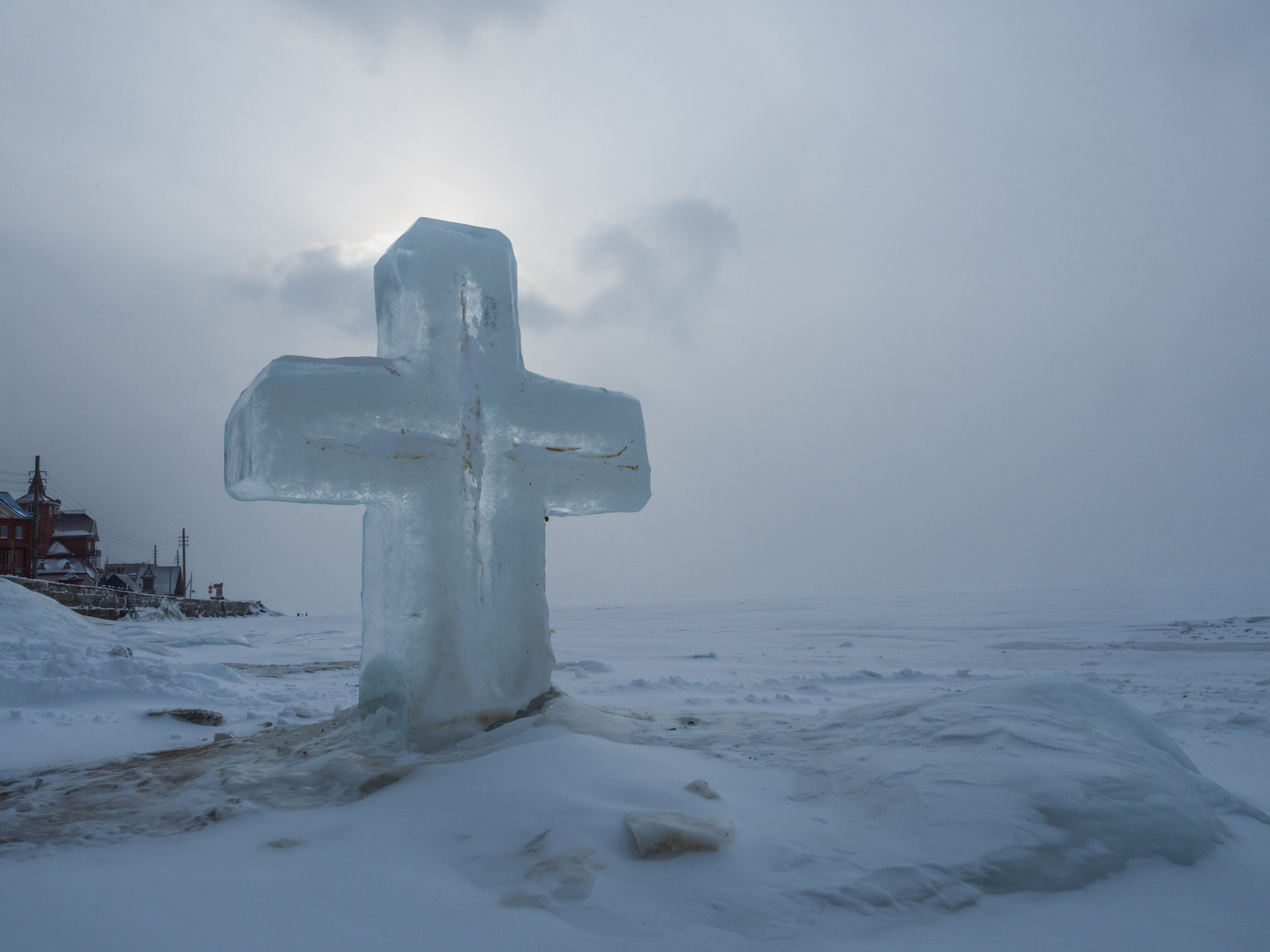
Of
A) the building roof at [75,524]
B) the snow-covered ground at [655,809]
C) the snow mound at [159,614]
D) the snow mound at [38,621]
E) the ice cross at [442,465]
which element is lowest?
the snow mound at [159,614]

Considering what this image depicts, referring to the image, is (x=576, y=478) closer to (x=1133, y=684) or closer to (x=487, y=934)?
(x=487, y=934)

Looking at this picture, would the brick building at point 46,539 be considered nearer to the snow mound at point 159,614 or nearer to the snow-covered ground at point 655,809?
the snow mound at point 159,614

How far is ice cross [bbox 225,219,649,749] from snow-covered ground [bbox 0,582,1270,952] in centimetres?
33

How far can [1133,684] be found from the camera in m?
5.09

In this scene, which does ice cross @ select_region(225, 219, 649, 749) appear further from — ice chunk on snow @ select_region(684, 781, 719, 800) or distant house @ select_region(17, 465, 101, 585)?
distant house @ select_region(17, 465, 101, 585)

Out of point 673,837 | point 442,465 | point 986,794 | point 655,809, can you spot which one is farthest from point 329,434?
point 986,794

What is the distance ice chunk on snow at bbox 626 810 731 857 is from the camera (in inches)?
68.6

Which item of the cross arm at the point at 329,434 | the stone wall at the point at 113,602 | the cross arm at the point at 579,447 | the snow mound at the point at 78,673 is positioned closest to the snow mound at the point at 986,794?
the cross arm at the point at 579,447

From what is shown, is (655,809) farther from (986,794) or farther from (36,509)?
(36,509)

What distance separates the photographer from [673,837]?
1743 mm

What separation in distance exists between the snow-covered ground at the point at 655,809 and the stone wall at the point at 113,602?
1017cm

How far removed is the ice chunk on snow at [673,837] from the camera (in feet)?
5.71

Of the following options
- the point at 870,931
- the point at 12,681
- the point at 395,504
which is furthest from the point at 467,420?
the point at 12,681

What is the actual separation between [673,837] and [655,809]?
0.91 ft
